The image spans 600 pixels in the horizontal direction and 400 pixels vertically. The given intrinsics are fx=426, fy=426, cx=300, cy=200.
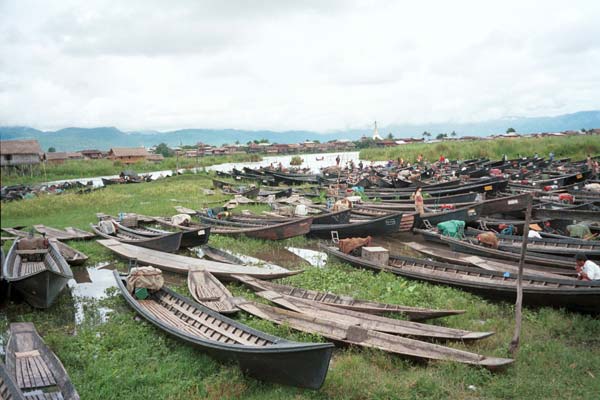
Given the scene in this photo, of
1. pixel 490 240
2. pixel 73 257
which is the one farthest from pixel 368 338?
pixel 73 257

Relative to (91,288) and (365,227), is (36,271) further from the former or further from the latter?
(365,227)

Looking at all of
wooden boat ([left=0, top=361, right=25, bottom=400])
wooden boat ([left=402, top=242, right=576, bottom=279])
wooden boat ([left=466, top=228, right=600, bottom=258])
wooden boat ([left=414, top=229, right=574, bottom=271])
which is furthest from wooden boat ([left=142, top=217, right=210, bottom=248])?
wooden boat ([left=466, top=228, right=600, bottom=258])

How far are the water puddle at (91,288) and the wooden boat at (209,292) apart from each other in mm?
1687

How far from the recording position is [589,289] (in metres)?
6.51

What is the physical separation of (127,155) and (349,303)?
1956 inches

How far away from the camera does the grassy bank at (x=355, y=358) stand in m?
5.01

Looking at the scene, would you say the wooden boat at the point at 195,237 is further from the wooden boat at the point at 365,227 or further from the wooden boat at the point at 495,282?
the wooden boat at the point at 495,282

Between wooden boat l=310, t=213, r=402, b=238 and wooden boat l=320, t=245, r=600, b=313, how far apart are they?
2.24 metres

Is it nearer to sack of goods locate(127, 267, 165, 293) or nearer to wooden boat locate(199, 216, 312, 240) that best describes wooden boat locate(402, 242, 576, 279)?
wooden boat locate(199, 216, 312, 240)

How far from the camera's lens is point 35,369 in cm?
550

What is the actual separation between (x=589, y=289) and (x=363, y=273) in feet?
13.7

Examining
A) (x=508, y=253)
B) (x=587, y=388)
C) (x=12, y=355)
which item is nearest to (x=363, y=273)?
(x=508, y=253)

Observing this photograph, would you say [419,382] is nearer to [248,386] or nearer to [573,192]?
[248,386]

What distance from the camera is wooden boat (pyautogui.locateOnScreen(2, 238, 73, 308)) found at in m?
7.91
